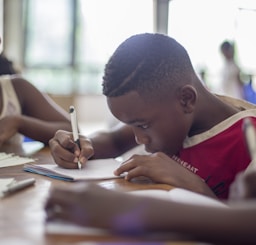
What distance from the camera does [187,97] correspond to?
0.93 metres

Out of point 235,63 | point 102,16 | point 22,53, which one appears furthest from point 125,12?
point 235,63

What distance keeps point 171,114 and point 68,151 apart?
25 cm

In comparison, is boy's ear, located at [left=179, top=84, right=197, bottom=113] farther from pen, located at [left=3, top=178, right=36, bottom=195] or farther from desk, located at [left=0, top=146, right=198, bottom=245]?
pen, located at [left=3, top=178, right=36, bottom=195]

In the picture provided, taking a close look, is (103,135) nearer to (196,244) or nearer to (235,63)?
(196,244)

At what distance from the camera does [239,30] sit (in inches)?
118

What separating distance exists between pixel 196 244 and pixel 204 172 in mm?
Result: 474

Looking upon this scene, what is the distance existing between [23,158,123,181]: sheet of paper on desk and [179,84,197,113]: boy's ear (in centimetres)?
20

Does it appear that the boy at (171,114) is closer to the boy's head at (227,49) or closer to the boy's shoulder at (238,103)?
the boy's shoulder at (238,103)

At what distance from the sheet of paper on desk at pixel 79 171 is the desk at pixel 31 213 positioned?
2 centimetres

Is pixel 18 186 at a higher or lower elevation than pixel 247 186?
lower

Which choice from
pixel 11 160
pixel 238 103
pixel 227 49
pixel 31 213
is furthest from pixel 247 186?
pixel 227 49

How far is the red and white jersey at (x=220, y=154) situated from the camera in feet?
2.94

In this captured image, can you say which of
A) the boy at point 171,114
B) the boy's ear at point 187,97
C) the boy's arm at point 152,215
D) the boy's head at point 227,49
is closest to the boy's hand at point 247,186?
the boy's arm at point 152,215

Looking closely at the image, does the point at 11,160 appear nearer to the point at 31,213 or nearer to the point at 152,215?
the point at 31,213
